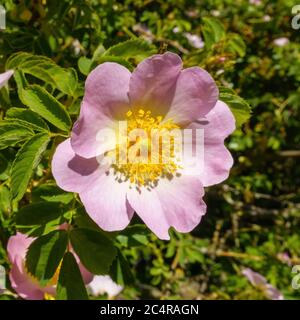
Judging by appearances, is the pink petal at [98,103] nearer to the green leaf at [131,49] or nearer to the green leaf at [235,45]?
the green leaf at [131,49]

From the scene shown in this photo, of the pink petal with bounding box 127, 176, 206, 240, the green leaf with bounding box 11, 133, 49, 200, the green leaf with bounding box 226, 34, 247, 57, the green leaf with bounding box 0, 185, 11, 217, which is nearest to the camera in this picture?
the green leaf with bounding box 11, 133, 49, 200

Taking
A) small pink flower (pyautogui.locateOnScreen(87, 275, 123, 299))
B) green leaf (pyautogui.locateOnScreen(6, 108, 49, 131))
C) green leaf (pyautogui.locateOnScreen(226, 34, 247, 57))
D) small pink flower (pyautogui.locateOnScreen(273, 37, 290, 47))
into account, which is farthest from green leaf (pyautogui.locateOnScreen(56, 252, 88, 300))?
small pink flower (pyautogui.locateOnScreen(273, 37, 290, 47))

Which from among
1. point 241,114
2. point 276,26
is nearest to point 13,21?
point 241,114

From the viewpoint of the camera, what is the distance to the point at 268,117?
108 inches

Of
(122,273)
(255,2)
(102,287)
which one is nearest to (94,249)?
(122,273)

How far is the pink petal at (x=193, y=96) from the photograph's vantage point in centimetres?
103

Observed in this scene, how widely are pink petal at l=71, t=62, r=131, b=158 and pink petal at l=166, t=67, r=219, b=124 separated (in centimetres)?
13

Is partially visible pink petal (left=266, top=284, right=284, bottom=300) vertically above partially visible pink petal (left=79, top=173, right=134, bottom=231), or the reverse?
partially visible pink petal (left=79, top=173, right=134, bottom=231)

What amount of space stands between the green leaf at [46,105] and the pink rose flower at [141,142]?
0.19 ft

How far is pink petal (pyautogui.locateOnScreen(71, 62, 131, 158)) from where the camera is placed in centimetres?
98

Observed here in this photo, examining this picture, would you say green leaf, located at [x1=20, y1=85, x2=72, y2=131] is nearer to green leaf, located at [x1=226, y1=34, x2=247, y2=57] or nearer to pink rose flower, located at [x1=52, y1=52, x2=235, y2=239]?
pink rose flower, located at [x1=52, y1=52, x2=235, y2=239]

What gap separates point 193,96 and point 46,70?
36cm

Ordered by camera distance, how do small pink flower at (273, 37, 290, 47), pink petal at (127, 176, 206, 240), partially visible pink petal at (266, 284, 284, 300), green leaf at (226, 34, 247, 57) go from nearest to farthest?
pink petal at (127, 176, 206, 240) < green leaf at (226, 34, 247, 57) < partially visible pink petal at (266, 284, 284, 300) < small pink flower at (273, 37, 290, 47)

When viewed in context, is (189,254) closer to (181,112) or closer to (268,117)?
(268,117)
